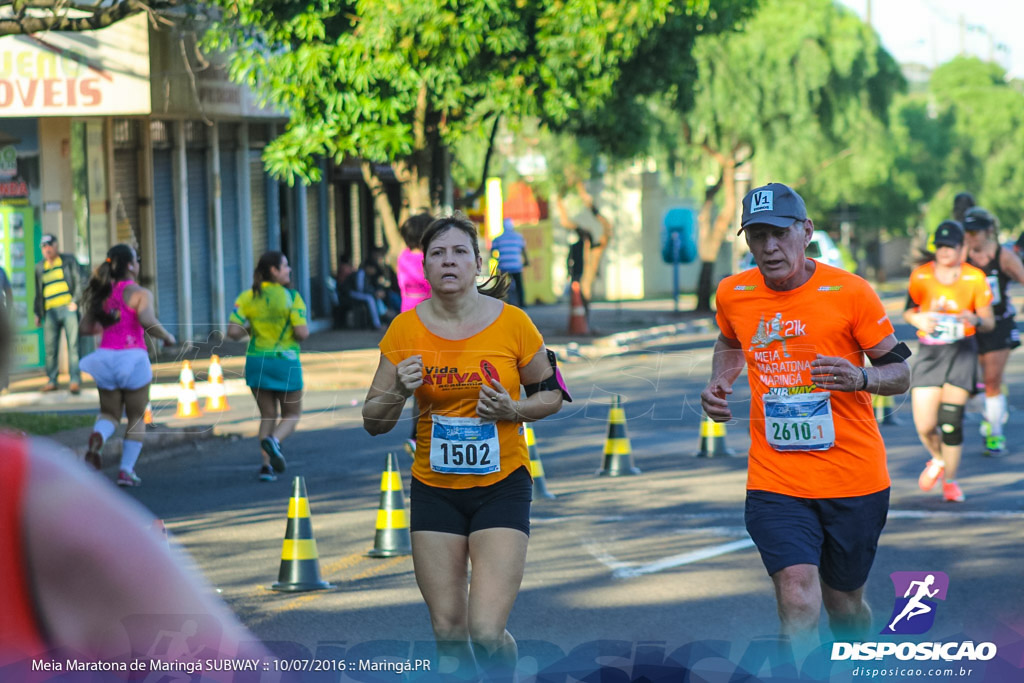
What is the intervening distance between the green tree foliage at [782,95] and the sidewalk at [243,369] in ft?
15.1

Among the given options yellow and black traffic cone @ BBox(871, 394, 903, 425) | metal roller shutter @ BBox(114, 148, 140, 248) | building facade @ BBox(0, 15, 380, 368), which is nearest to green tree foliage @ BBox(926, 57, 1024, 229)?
building facade @ BBox(0, 15, 380, 368)

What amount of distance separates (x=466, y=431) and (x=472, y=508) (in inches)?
10.7

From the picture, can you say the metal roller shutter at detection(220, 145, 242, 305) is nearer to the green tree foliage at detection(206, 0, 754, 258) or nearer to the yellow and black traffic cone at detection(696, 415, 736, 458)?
the green tree foliage at detection(206, 0, 754, 258)

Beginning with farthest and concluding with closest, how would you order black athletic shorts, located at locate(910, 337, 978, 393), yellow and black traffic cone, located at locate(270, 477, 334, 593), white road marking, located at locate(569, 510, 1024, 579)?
black athletic shorts, located at locate(910, 337, 978, 393)
white road marking, located at locate(569, 510, 1024, 579)
yellow and black traffic cone, located at locate(270, 477, 334, 593)

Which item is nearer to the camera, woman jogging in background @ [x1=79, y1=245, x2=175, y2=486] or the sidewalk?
woman jogging in background @ [x1=79, y1=245, x2=175, y2=486]

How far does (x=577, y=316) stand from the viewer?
2592cm

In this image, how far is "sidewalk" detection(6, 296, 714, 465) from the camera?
1285 cm

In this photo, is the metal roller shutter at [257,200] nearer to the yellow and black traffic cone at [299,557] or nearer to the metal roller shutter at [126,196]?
the metal roller shutter at [126,196]

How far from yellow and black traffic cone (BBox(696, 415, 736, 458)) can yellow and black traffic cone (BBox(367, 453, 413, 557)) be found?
4339 millimetres

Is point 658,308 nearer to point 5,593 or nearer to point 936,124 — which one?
point 936,124

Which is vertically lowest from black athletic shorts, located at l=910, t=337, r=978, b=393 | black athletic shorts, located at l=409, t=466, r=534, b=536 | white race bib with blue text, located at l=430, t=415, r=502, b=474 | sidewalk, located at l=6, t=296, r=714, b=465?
sidewalk, located at l=6, t=296, r=714, b=465

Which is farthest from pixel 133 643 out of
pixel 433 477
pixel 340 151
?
pixel 340 151

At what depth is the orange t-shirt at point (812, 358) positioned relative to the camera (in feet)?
16.1

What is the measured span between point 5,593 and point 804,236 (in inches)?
153
